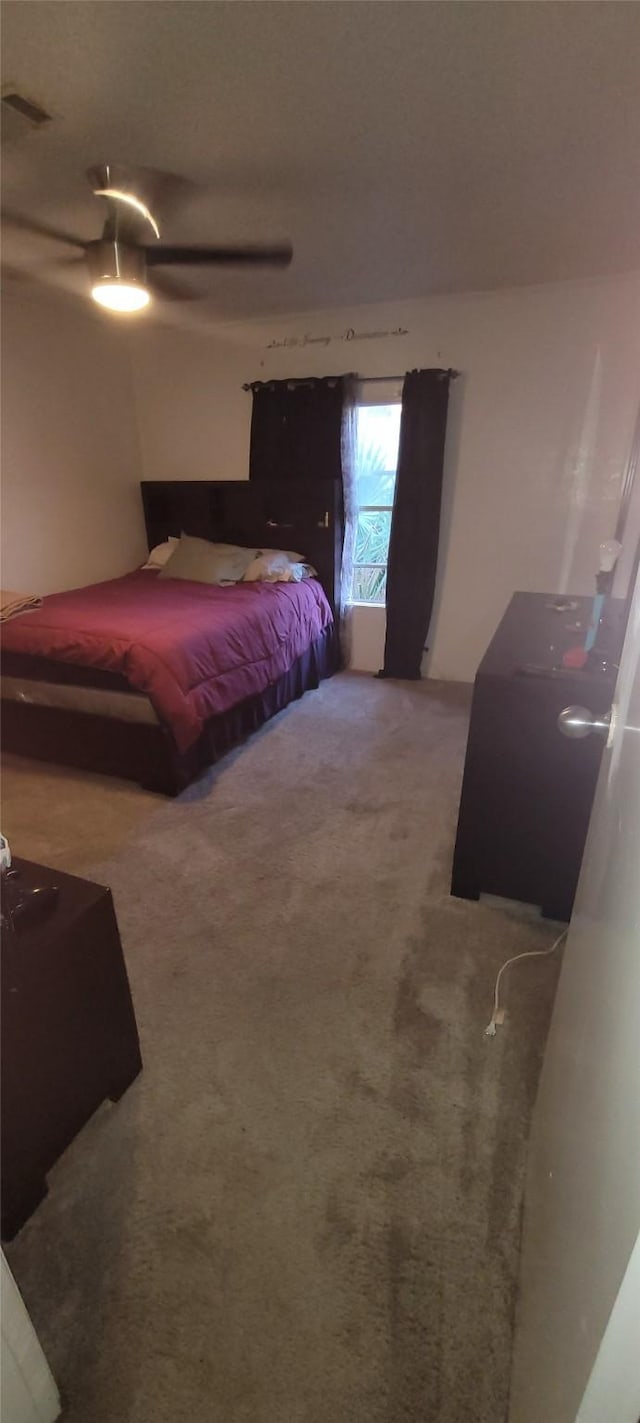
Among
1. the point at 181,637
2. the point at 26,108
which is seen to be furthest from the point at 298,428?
the point at 26,108

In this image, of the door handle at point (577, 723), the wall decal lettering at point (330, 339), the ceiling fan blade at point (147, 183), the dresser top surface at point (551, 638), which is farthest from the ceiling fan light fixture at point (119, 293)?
the door handle at point (577, 723)

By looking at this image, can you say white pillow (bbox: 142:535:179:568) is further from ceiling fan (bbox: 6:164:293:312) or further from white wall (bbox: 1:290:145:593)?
ceiling fan (bbox: 6:164:293:312)

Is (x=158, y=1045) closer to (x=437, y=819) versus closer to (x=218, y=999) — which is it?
(x=218, y=999)

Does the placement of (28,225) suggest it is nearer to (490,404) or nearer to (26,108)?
(26,108)

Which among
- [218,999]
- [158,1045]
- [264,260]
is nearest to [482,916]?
[218,999]

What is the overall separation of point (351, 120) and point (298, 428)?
2032 millimetres

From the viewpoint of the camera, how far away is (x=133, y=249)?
2.20m

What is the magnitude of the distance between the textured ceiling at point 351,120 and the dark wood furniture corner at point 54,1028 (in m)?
2.08

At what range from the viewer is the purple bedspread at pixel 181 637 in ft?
7.88

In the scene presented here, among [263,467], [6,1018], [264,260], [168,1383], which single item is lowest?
[168,1383]

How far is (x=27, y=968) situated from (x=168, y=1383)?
668 millimetres

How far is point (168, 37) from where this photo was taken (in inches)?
57.9

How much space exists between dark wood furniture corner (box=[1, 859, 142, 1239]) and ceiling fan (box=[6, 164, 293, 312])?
222 cm

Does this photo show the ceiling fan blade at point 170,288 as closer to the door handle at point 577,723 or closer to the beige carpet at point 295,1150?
the beige carpet at point 295,1150
